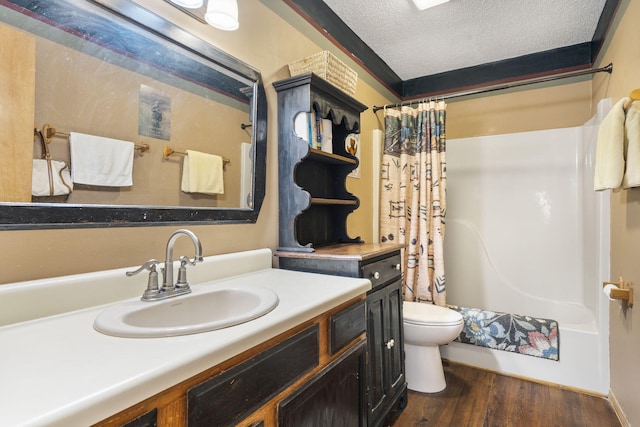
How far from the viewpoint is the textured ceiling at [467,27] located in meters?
2.03

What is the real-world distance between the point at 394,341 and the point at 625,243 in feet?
4.36

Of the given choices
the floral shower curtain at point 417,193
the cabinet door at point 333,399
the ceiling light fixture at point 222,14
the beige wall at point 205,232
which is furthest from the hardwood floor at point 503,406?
the ceiling light fixture at point 222,14

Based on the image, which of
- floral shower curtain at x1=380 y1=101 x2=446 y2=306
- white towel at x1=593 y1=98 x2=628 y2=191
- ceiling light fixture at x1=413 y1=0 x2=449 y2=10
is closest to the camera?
white towel at x1=593 y1=98 x2=628 y2=191

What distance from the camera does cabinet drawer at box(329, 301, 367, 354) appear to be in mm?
1131

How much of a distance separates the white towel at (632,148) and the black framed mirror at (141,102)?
1.60 m

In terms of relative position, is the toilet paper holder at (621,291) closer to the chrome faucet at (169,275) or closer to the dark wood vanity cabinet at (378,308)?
the dark wood vanity cabinet at (378,308)

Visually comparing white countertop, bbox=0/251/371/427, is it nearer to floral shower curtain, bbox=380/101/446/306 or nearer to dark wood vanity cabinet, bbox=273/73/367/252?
dark wood vanity cabinet, bbox=273/73/367/252

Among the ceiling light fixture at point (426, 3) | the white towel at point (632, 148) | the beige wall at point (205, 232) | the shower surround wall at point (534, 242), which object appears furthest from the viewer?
the shower surround wall at point (534, 242)

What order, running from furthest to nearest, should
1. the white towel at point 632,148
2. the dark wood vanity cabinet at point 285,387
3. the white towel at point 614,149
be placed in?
the white towel at point 614,149 < the white towel at point 632,148 < the dark wood vanity cabinet at point 285,387

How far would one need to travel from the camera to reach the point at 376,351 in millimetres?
1585

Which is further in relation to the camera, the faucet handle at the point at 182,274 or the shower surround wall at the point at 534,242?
the shower surround wall at the point at 534,242

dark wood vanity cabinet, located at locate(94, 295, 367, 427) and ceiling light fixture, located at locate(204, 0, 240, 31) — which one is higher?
ceiling light fixture, located at locate(204, 0, 240, 31)

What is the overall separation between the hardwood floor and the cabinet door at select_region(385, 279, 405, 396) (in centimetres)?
23

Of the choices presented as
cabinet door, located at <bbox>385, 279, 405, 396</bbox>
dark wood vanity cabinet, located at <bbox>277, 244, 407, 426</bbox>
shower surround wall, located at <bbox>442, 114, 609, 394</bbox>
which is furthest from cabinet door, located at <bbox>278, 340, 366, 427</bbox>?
shower surround wall, located at <bbox>442, 114, 609, 394</bbox>
